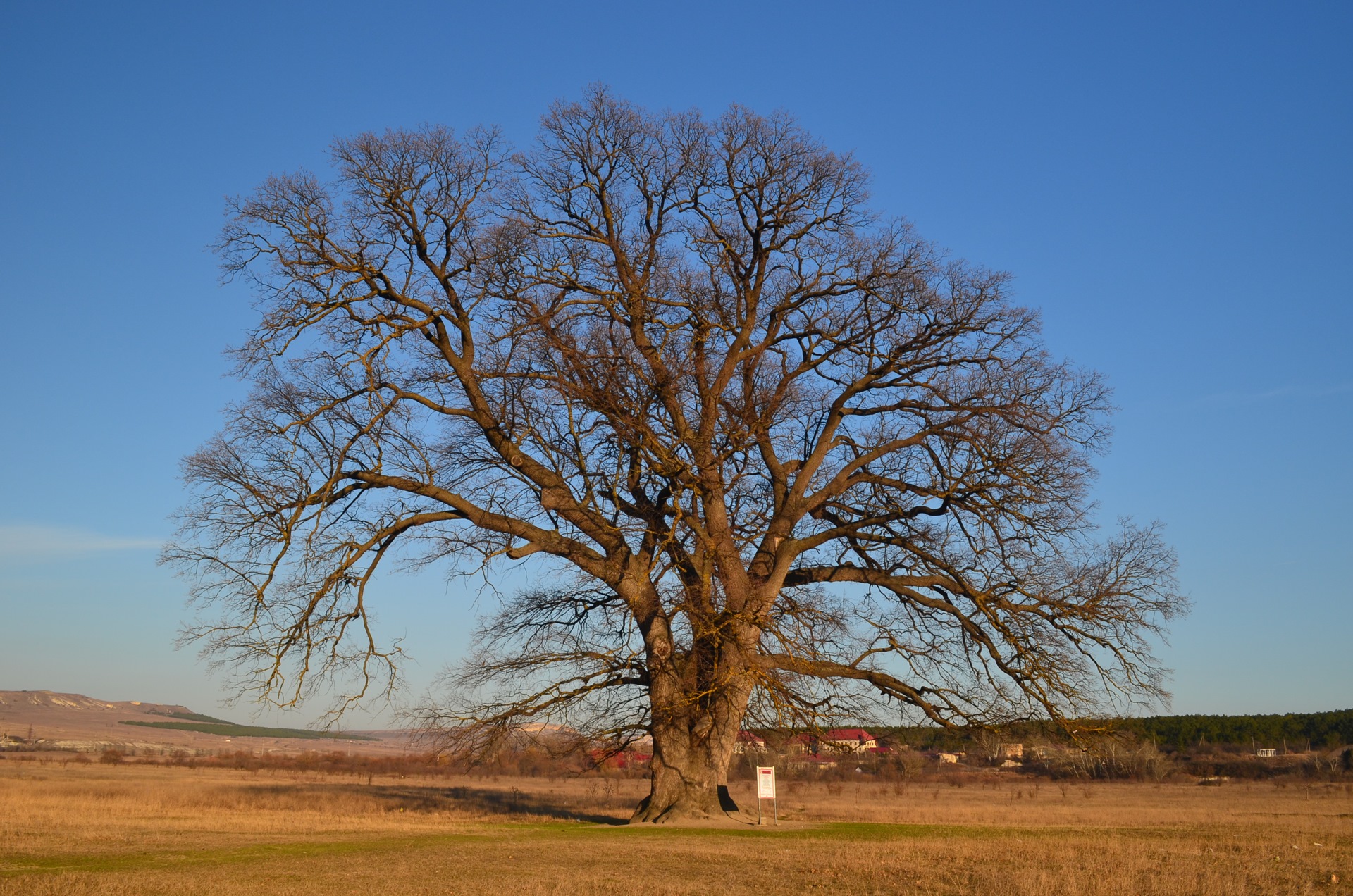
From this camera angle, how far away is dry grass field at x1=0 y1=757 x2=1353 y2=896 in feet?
40.4

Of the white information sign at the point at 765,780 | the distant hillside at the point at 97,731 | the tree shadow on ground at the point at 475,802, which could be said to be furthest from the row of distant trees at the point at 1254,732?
the distant hillside at the point at 97,731

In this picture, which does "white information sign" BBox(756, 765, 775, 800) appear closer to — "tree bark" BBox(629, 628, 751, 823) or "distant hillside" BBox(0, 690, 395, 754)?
"tree bark" BBox(629, 628, 751, 823)

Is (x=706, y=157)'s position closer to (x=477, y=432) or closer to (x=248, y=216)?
(x=477, y=432)

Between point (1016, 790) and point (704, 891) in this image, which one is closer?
point (704, 891)

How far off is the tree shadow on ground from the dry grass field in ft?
0.72

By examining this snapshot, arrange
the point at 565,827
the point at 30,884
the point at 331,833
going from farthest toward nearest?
the point at 565,827
the point at 331,833
the point at 30,884

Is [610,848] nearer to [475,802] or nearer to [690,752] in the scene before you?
[690,752]

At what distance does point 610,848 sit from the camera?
16281 mm

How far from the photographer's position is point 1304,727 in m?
78.6

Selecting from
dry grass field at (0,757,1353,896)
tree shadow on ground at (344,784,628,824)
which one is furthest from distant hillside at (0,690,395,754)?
dry grass field at (0,757,1353,896)

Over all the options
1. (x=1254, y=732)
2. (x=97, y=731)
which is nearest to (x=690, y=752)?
(x=1254, y=732)

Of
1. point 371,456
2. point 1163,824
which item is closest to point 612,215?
point 371,456

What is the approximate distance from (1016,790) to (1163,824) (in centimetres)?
2371

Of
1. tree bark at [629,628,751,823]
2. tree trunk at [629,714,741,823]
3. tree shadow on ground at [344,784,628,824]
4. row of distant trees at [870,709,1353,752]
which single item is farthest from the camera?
row of distant trees at [870,709,1353,752]
